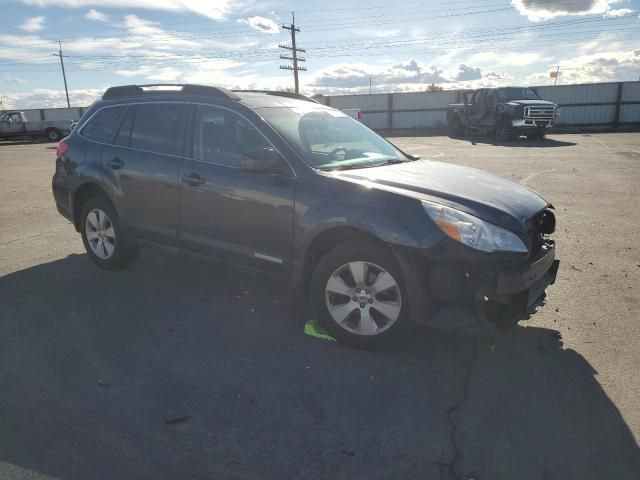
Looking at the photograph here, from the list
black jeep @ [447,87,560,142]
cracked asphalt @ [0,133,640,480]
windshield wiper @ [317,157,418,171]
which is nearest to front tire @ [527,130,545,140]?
black jeep @ [447,87,560,142]

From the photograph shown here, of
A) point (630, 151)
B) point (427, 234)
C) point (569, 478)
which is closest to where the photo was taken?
point (569, 478)

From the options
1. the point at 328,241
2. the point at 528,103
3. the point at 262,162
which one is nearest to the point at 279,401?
the point at 328,241

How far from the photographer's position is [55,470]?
2.46 metres

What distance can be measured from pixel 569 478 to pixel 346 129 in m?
3.35

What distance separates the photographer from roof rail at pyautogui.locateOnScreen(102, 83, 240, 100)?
4445 millimetres

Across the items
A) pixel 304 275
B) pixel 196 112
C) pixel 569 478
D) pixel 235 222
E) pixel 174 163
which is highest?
pixel 196 112

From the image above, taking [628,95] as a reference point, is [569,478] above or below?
below

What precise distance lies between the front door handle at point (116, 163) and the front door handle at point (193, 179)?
0.97 metres

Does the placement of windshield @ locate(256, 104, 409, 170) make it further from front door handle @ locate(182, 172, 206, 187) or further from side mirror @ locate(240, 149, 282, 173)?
front door handle @ locate(182, 172, 206, 187)

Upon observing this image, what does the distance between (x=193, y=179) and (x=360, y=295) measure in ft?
6.01

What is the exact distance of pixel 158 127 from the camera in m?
4.81

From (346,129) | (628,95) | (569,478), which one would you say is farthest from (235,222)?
(628,95)

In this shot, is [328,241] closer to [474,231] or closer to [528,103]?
[474,231]

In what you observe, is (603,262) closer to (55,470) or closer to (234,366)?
(234,366)
